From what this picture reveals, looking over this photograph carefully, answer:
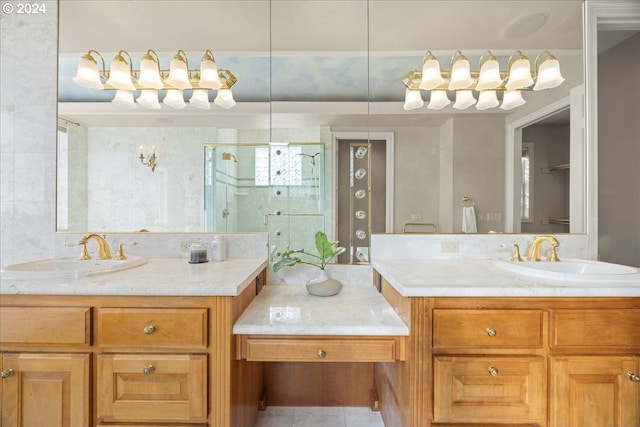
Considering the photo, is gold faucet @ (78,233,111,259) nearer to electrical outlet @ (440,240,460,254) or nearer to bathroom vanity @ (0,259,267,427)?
bathroom vanity @ (0,259,267,427)

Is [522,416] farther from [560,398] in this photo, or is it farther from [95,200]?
[95,200]

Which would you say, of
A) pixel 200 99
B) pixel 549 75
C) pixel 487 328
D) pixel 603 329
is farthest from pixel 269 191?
pixel 549 75

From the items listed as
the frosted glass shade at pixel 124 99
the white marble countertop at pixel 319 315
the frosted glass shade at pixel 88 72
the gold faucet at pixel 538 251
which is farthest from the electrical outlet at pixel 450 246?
the frosted glass shade at pixel 88 72

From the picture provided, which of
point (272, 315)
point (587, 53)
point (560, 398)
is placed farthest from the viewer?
point (587, 53)

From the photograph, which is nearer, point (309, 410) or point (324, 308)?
point (324, 308)

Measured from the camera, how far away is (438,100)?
5.90 ft

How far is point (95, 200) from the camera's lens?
6.00 ft

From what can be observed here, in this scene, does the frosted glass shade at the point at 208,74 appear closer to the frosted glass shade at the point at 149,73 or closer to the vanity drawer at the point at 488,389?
the frosted glass shade at the point at 149,73

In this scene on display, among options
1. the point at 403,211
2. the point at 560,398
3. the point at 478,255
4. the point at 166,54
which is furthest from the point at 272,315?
the point at 166,54

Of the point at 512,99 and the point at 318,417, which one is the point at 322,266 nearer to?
the point at 318,417

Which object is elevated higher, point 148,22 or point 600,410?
point 148,22

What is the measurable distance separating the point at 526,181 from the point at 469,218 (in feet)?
1.35

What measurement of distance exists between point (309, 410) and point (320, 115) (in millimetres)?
1843

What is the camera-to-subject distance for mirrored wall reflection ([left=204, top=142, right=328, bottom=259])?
1.85m
